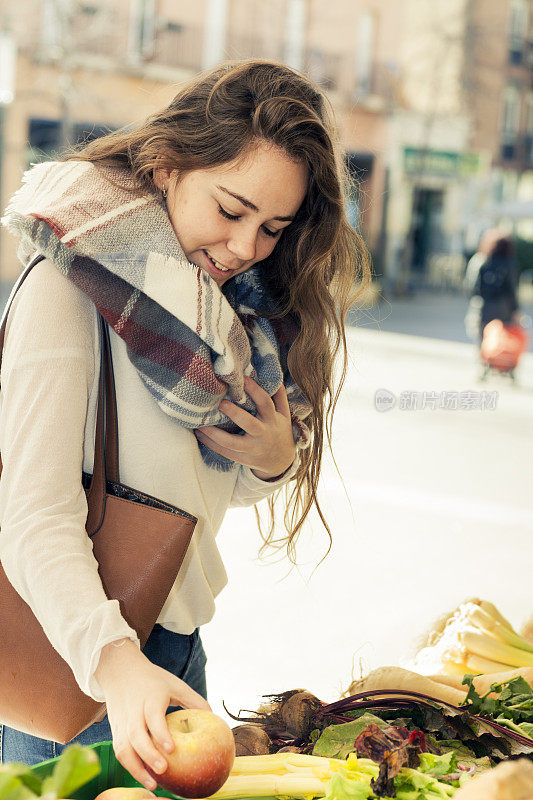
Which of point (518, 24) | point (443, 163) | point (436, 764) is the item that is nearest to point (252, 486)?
point (436, 764)

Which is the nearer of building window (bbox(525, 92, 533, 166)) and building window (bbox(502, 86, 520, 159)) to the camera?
building window (bbox(502, 86, 520, 159))

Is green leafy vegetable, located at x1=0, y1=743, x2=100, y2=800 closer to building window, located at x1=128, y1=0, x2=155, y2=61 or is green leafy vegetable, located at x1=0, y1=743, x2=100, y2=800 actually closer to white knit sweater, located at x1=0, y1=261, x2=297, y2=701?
white knit sweater, located at x1=0, y1=261, x2=297, y2=701

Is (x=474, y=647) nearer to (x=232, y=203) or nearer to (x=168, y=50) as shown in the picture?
(x=232, y=203)

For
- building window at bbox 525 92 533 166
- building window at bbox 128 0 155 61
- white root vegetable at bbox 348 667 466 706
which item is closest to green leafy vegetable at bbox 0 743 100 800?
white root vegetable at bbox 348 667 466 706

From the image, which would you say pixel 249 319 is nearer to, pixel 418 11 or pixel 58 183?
pixel 58 183

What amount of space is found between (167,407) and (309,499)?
49 centimetres

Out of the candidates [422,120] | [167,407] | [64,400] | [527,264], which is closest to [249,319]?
[167,407]

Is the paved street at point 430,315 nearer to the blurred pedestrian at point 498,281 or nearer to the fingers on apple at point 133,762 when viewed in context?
the blurred pedestrian at point 498,281

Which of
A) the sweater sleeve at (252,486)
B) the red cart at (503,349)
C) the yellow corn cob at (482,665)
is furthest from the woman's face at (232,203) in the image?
the red cart at (503,349)

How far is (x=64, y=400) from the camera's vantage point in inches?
47.1

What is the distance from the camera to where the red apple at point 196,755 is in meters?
1.05

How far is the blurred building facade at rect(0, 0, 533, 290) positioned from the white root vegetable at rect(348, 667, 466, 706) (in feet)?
41.9

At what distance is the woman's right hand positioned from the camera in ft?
3.42

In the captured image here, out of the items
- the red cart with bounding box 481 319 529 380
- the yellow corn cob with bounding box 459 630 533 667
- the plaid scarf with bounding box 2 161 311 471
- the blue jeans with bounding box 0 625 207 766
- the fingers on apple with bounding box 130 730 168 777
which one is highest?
the plaid scarf with bounding box 2 161 311 471
